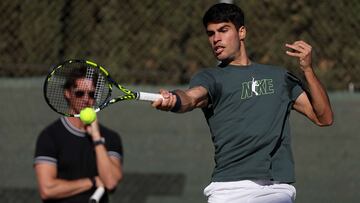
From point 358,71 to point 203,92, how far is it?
3.34 meters

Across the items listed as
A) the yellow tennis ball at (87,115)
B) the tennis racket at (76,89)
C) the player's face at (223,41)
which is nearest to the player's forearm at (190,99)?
the player's face at (223,41)

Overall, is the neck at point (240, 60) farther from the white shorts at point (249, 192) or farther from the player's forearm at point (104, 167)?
the player's forearm at point (104, 167)

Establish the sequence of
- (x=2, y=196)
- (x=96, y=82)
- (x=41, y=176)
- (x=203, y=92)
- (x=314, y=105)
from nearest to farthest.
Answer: (x=203, y=92), (x=314, y=105), (x=96, y=82), (x=41, y=176), (x=2, y=196)

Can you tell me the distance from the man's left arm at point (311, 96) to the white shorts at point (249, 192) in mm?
517

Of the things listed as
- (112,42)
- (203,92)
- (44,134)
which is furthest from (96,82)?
(112,42)

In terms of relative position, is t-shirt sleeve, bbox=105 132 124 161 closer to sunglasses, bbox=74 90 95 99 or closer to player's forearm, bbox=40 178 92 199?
player's forearm, bbox=40 178 92 199

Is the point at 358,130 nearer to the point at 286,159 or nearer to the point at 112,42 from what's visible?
the point at 112,42

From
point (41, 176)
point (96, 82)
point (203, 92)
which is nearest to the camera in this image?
point (203, 92)

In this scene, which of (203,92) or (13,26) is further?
(13,26)

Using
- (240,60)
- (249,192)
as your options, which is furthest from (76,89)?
(249,192)

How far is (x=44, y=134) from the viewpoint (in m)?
6.38

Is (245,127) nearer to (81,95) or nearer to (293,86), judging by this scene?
(293,86)

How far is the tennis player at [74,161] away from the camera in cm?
625

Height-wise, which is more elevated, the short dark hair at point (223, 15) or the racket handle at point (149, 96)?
the short dark hair at point (223, 15)
